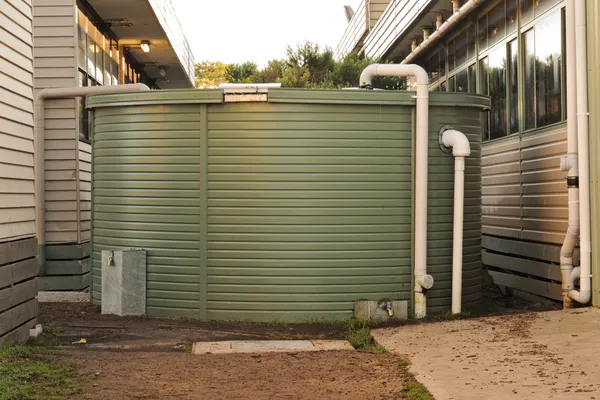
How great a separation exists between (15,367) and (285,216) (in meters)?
4.45

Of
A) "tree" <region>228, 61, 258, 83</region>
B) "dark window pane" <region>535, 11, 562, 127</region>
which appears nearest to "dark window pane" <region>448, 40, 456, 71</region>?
"dark window pane" <region>535, 11, 562, 127</region>

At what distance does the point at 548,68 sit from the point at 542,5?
0.98 m

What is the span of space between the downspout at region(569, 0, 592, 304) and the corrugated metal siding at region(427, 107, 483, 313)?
182 centimetres

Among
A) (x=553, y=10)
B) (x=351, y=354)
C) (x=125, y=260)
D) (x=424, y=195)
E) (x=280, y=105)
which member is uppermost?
(x=553, y=10)

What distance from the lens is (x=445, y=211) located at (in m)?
11.8

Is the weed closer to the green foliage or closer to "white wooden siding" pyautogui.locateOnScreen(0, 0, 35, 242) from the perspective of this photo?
"white wooden siding" pyautogui.locateOnScreen(0, 0, 35, 242)

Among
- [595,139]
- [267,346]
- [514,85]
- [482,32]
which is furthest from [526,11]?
[267,346]

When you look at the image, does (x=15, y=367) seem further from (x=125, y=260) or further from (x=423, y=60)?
(x=423, y=60)

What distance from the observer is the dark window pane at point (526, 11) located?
539 inches

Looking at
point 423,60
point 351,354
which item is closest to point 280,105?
point 351,354

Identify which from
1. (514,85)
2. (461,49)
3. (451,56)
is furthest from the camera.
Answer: (451,56)

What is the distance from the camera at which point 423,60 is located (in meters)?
23.1

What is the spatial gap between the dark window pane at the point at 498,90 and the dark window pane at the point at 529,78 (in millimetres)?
1298

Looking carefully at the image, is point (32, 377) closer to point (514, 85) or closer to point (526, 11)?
point (526, 11)
